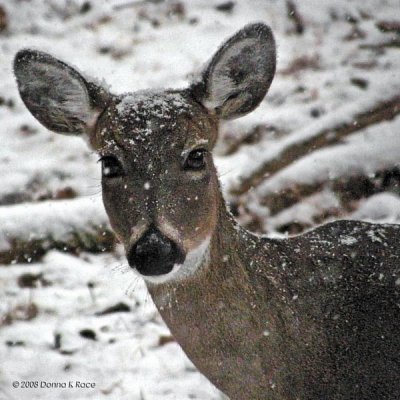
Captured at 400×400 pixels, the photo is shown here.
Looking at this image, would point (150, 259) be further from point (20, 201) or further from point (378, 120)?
point (378, 120)

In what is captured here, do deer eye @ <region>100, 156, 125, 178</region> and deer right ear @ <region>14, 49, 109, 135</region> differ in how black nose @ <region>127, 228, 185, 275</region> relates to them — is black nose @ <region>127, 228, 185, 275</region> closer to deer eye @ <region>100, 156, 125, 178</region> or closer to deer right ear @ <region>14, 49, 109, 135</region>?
deer eye @ <region>100, 156, 125, 178</region>

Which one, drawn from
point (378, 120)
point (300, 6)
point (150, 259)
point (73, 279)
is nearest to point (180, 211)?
point (150, 259)

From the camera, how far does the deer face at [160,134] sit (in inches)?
103

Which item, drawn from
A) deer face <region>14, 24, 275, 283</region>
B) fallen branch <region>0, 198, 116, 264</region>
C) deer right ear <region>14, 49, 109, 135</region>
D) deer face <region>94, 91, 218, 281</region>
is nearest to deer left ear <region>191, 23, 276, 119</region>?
deer face <region>14, 24, 275, 283</region>

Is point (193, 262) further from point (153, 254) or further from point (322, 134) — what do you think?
point (322, 134)

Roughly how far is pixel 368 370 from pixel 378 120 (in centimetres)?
378

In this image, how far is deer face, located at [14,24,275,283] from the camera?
2607 mm

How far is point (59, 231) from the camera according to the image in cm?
529

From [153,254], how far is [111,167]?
51cm

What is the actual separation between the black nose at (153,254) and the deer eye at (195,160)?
361 mm

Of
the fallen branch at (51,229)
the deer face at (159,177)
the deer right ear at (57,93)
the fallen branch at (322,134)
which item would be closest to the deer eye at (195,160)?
the deer face at (159,177)

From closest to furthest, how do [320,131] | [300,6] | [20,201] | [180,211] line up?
[180,211] → [20,201] → [320,131] → [300,6]

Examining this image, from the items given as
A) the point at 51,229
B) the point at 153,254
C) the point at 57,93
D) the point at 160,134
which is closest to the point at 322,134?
the point at 51,229

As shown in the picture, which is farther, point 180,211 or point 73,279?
point 73,279
